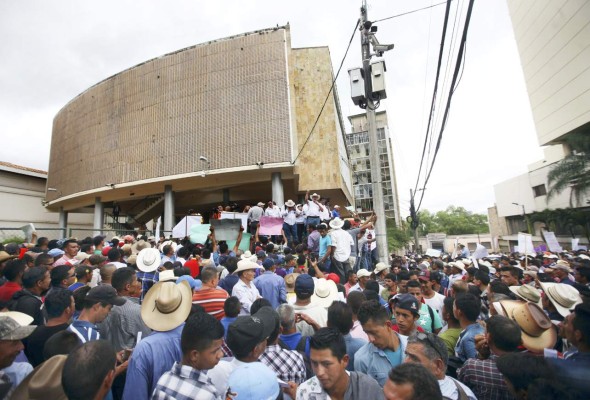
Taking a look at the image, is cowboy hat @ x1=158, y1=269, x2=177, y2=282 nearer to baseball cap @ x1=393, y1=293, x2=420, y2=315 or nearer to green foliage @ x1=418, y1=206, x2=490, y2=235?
baseball cap @ x1=393, y1=293, x2=420, y2=315

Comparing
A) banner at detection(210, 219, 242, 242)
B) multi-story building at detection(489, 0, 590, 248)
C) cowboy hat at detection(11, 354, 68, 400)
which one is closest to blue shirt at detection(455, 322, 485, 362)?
cowboy hat at detection(11, 354, 68, 400)

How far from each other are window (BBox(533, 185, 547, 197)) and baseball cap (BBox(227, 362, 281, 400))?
44.3 m

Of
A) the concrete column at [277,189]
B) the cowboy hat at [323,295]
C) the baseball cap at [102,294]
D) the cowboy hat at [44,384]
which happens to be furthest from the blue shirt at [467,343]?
the concrete column at [277,189]

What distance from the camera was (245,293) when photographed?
14.5 feet

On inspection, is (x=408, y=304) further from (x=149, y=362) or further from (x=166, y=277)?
(x=166, y=277)

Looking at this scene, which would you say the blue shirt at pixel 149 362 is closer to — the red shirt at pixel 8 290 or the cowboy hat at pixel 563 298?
the red shirt at pixel 8 290

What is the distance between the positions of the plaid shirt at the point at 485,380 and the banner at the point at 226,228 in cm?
827

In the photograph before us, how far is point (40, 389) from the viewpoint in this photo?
5.24 ft

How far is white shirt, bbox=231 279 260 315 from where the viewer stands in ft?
14.2

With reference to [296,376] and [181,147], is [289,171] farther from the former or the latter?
[296,376]

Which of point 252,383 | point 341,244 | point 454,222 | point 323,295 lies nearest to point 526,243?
point 341,244

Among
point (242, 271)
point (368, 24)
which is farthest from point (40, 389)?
point (368, 24)

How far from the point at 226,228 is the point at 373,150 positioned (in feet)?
17.3

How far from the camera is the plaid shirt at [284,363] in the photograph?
2459mm
